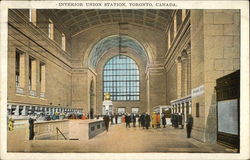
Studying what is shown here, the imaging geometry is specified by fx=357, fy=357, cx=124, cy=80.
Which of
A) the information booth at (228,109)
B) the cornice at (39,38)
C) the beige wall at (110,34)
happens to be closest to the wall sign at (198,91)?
the information booth at (228,109)

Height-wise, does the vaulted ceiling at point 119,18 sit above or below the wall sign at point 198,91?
above

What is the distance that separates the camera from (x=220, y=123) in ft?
36.7

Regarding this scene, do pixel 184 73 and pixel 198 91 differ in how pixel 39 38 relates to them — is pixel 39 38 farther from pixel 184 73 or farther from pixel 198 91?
pixel 198 91

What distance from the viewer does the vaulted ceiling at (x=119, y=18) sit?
97.3ft

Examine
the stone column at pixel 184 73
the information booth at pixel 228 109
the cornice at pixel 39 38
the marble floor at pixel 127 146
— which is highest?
the cornice at pixel 39 38

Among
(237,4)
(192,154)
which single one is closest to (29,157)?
(192,154)

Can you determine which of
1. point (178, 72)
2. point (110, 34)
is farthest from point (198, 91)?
point (110, 34)

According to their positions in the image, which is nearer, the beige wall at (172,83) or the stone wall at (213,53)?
the stone wall at (213,53)

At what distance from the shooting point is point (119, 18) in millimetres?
33625

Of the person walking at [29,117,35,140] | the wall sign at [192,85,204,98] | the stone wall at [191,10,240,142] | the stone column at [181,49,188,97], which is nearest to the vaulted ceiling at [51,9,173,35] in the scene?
the stone column at [181,49,188,97]

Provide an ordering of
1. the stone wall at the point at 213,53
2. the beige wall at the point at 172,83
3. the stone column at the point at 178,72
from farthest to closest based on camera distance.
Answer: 1. the beige wall at the point at 172,83
2. the stone column at the point at 178,72
3. the stone wall at the point at 213,53

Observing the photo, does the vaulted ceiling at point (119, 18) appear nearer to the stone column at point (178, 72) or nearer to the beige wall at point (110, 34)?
the beige wall at point (110, 34)

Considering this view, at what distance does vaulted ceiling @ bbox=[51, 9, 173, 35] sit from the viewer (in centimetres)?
2967

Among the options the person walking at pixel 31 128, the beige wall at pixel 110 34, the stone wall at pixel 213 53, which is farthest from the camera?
the beige wall at pixel 110 34
